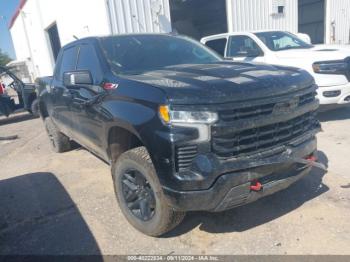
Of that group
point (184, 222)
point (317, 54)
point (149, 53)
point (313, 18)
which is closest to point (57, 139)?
point (149, 53)

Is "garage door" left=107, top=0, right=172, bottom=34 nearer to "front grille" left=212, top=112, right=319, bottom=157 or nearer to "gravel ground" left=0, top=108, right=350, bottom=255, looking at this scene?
"gravel ground" left=0, top=108, right=350, bottom=255

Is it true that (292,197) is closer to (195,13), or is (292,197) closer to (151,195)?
(151,195)

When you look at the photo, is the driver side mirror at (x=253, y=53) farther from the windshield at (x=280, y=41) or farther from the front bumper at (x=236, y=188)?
the front bumper at (x=236, y=188)

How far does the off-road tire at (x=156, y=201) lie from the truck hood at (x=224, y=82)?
626mm

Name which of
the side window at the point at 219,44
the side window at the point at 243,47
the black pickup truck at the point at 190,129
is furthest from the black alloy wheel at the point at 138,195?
the side window at the point at 219,44

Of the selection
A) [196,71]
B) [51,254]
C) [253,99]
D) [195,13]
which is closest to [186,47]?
[196,71]

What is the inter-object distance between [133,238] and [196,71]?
5.52 ft

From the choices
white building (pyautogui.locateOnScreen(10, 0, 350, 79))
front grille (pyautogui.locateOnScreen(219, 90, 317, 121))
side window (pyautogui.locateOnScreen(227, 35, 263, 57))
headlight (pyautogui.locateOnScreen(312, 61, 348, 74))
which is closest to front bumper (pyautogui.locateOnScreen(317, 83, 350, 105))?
headlight (pyautogui.locateOnScreen(312, 61, 348, 74))

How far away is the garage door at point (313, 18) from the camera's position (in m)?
19.6

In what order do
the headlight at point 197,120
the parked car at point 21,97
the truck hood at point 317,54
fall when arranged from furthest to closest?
1. the parked car at point 21,97
2. the truck hood at point 317,54
3. the headlight at point 197,120

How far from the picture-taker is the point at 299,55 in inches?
247

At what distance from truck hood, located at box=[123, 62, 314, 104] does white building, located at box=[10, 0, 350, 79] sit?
4.47m

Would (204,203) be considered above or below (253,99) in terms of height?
below

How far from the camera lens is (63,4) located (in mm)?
13430
